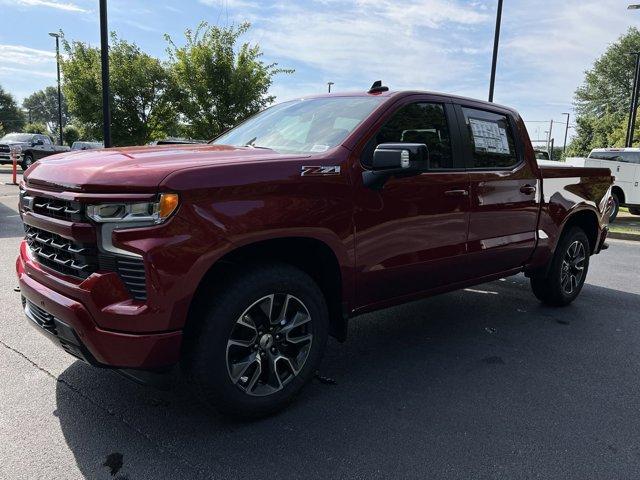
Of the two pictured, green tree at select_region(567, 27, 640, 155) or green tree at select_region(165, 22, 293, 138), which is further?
green tree at select_region(567, 27, 640, 155)

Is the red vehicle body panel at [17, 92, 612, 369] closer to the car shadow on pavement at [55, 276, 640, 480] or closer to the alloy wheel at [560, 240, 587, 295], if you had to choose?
Result: the car shadow on pavement at [55, 276, 640, 480]

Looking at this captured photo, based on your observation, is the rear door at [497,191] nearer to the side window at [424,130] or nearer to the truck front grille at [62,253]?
the side window at [424,130]

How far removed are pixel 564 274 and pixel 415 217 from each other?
2589 millimetres

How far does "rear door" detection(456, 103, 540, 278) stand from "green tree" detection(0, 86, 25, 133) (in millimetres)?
79582

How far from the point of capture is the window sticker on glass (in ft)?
13.4

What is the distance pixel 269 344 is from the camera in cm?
285

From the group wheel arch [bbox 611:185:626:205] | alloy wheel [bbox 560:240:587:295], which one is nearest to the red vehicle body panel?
alloy wheel [bbox 560:240:587:295]

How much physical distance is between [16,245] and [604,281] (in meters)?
7.84

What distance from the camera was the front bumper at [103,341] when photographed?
240 centimetres

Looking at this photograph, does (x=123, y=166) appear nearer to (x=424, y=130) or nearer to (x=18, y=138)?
(x=424, y=130)

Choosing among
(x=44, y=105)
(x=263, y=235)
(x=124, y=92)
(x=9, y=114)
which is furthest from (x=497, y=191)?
(x=44, y=105)

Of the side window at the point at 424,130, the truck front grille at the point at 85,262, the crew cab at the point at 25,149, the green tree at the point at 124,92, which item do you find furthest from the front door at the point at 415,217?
the crew cab at the point at 25,149

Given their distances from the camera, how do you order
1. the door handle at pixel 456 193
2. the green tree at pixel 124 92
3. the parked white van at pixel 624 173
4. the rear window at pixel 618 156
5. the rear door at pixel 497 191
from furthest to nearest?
the green tree at pixel 124 92, the rear window at pixel 618 156, the parked white van at pixel 624 173, the rear door at pixel 497 191, the door handle at pixel 456 193

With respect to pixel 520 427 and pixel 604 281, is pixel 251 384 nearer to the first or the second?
pixel 520 427
